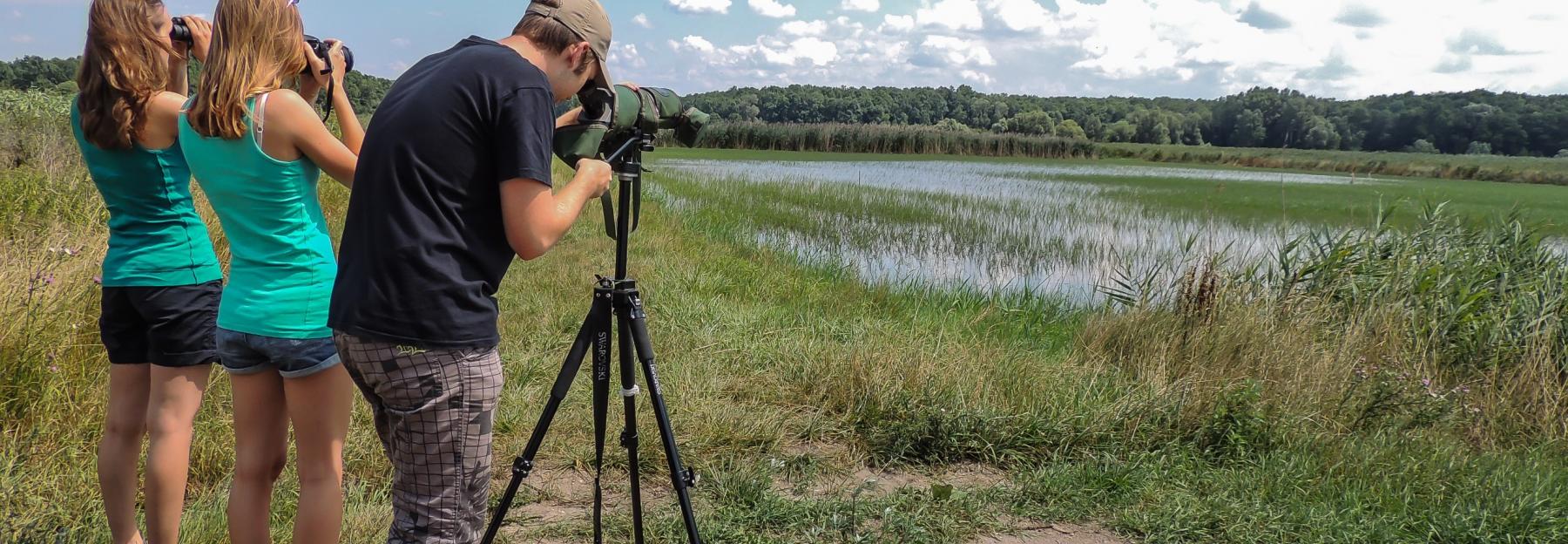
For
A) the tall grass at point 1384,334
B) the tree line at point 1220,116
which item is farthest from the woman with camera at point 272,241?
the tree line at point 1220,116

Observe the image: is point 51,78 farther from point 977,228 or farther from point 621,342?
point 621,342

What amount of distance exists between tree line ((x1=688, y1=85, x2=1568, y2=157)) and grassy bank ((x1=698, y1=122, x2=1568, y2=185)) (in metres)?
2.19

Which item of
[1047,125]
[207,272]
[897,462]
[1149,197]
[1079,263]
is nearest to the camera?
[207,272]

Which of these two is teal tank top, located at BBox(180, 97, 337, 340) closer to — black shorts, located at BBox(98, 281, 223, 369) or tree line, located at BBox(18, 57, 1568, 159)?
black shorts, located at BBox(98, 281, 223, 369)

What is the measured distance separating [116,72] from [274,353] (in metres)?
0.77

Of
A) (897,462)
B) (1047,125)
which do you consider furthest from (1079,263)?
(1047,125)

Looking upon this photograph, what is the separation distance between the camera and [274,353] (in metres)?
1.84

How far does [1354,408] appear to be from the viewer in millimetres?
4344

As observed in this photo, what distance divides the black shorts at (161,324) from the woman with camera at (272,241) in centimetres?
31

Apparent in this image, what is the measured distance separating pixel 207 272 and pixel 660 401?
1.12 m

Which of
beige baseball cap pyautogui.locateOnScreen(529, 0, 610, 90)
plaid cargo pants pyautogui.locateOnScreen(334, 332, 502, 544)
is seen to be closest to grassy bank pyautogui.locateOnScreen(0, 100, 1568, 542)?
plaid cargo pants pyautogui.locateOnScreen(334, 332, 502, 544)

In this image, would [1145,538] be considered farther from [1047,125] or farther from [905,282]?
[1047,125]

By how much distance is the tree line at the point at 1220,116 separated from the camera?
44906mm

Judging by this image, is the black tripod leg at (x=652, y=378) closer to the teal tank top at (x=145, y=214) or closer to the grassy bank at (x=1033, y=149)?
the teal tank top at (x=145, y=214)
